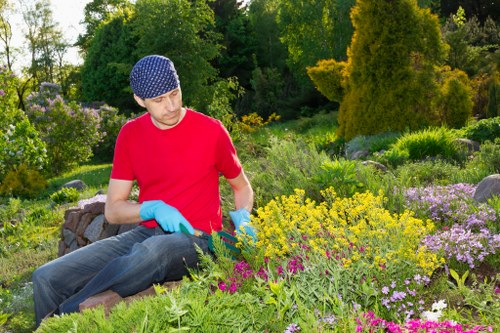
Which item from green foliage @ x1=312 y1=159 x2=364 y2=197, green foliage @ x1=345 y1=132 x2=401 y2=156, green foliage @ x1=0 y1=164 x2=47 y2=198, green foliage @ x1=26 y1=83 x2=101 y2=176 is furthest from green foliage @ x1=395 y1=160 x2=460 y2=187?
green foliage @ x1=26 y1=83 x2=101 y2=176

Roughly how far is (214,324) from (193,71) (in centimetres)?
2030

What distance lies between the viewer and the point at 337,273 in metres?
2.92

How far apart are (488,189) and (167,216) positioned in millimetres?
3085

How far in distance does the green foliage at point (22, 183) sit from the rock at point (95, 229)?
268 inches

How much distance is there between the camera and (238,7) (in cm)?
3344

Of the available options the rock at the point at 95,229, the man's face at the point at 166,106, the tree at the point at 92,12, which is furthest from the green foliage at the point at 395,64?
the tree at the point at 92,12

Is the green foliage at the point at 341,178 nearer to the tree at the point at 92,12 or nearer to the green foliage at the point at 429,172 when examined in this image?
the green foliage at the point at 429,172

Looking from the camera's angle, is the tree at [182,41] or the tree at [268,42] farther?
the tree at [268,42]

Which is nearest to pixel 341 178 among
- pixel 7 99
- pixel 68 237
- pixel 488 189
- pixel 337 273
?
pixel 488 189

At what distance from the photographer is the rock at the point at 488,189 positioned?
17.6ft

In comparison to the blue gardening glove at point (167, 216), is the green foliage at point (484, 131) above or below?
below

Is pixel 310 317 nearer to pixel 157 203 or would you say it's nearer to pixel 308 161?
pixel 157 203

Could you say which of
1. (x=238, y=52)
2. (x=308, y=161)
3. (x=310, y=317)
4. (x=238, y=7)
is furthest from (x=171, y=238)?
(x=238, y=7)

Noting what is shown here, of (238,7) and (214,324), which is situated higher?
(238,7)
